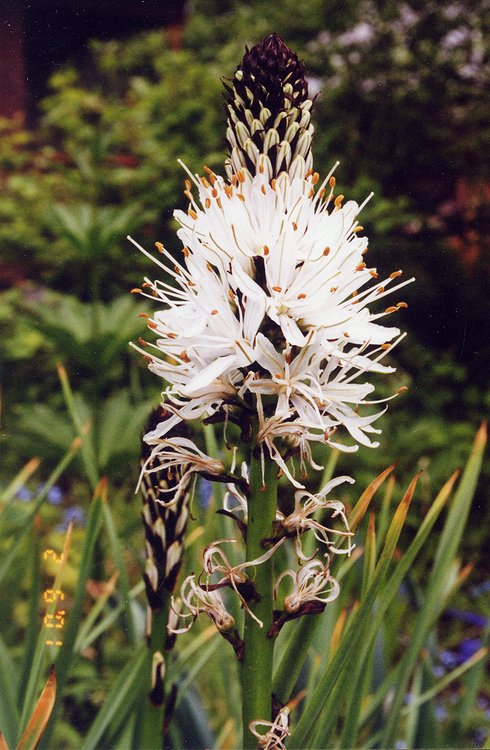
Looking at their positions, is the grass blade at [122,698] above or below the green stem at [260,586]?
below

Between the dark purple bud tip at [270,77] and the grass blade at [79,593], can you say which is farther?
the grass blade at [79,593]

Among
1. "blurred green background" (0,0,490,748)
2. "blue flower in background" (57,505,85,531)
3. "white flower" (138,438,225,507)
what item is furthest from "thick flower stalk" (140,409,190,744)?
"blue flower in background" (57,505,85,531)

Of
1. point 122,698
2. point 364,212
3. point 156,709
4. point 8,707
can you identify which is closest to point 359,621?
point 156,709

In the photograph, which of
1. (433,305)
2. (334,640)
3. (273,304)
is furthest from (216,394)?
(433,305)

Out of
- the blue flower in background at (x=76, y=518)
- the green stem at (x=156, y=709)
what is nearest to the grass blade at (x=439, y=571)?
the green stem at (x=156, y=709)

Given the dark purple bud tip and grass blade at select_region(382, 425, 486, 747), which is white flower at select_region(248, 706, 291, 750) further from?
the dark purple bud tip

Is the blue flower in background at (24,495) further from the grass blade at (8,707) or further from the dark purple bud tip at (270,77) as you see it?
the dark purple bud tip at (270,77)
